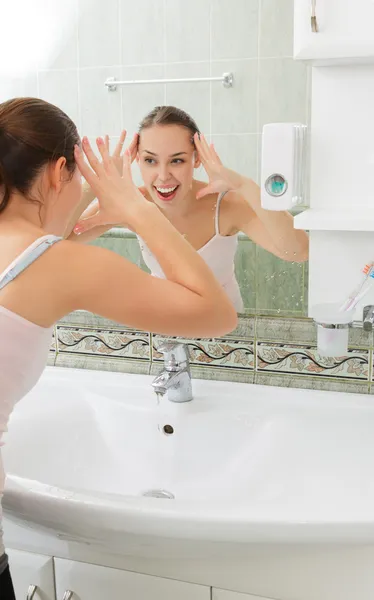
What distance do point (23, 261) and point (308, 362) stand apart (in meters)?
0.74

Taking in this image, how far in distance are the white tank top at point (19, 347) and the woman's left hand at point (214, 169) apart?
20.9 inches

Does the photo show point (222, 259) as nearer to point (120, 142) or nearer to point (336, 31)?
point (120, 142)

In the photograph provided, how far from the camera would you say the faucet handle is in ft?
4.71

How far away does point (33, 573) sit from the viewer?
1.21m

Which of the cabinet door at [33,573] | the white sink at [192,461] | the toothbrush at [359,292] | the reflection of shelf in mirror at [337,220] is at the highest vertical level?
the reflection of shelf in mirror at [337,220]

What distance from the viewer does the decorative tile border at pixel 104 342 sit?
1604mm

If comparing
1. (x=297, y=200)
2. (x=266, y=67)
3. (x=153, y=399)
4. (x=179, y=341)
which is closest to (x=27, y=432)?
(x=153, y=399)

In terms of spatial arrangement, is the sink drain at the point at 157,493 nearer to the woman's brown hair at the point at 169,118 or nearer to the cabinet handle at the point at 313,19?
the woman's brown hair at the point at 169,118

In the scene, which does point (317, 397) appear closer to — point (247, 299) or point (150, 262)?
point (247, 299)

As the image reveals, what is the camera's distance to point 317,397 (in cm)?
143

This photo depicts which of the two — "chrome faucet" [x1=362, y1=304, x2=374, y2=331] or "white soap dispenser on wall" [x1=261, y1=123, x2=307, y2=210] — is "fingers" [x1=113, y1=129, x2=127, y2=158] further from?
"chrome faucet" [x1=362, y1=304, x2=374, y2=331]

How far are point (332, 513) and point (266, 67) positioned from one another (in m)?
0.87

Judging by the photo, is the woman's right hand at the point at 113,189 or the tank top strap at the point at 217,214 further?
the tank top strap at the point at 217,214

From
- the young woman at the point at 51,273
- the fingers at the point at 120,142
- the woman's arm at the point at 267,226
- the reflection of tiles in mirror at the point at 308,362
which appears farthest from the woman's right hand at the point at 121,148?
the reflection of tiles in mirror at the point at 308,362
